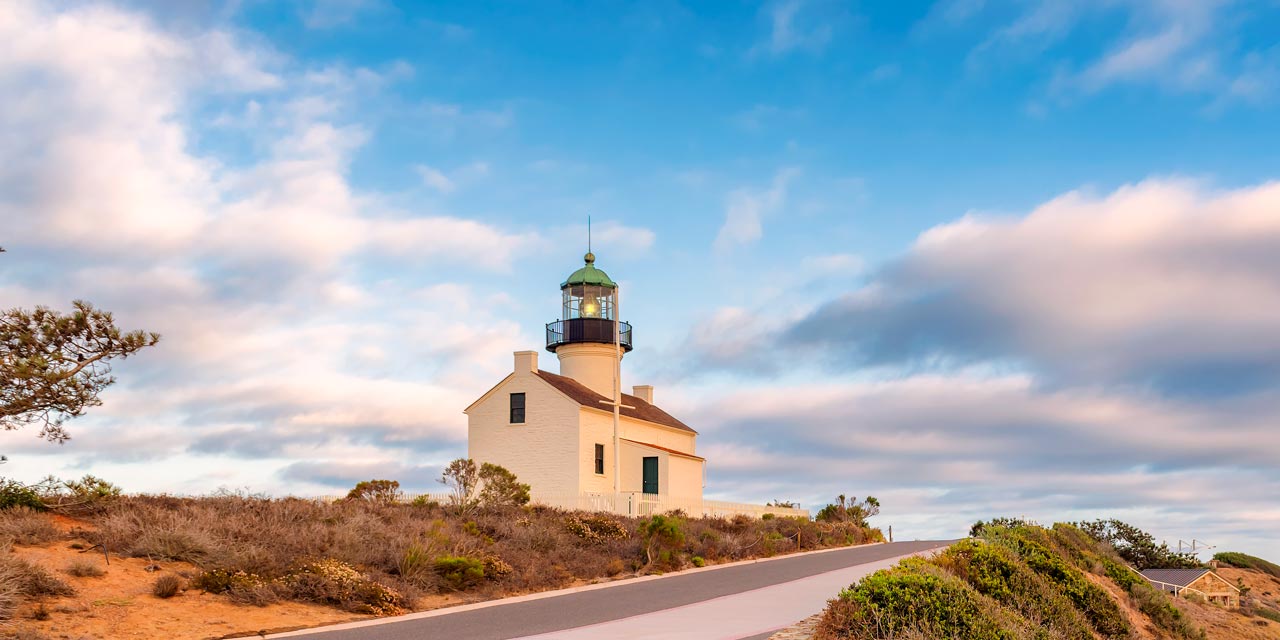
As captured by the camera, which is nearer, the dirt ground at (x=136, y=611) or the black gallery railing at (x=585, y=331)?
the dirt ground at (x=136, y=611)

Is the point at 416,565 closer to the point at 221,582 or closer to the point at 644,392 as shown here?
the point at 221,582

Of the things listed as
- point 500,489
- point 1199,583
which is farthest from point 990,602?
point 1199,583

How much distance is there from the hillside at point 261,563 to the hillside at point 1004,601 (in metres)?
7.90

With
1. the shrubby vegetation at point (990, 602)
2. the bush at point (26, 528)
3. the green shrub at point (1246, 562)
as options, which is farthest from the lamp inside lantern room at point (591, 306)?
the green shrub at point (1246, 562)

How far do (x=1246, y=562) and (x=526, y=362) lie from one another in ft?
157

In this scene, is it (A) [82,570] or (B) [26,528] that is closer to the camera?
(A) [82,570]

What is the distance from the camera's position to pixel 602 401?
128 ft

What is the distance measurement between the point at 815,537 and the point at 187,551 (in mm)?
23253

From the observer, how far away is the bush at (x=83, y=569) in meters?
14.7

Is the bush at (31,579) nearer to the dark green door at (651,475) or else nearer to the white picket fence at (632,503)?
the white picket fence at (632,503)

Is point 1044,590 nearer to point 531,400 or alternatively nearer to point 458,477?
point 458,477

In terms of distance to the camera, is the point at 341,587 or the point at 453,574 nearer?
the point at 341,587

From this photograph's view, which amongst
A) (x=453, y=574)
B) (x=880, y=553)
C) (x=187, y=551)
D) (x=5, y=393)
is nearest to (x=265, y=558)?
(x=187, y=551)

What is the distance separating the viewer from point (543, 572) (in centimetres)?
2009
